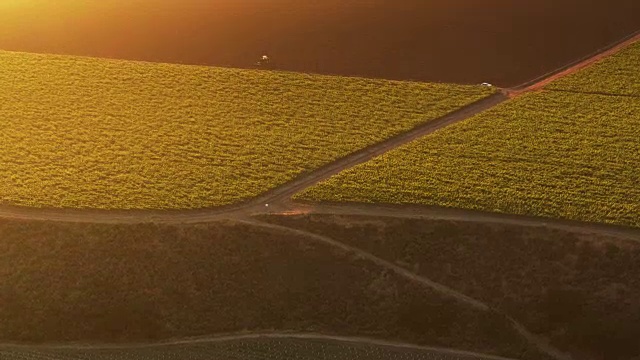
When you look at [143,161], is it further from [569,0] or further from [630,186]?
[569,0]

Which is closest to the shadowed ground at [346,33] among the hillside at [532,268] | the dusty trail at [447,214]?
the dusty trail at [447,214]

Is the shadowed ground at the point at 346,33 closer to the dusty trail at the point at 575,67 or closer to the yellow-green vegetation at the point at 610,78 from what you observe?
the dusty trail at the point at 575,67

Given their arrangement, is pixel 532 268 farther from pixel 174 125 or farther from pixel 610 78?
pixel 174 125

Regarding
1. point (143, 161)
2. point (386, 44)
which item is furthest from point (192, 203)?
point (386, 44)

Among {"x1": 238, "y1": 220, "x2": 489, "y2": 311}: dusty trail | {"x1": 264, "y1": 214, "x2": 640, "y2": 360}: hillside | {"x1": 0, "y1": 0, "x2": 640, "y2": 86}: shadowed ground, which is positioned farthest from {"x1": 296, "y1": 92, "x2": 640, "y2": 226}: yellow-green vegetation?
{"x1": 0, "y1": 0, "x2": 640, "y2": 86}: shadowed ground

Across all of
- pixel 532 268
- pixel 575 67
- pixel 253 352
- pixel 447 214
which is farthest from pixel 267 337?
pixel 575 67
